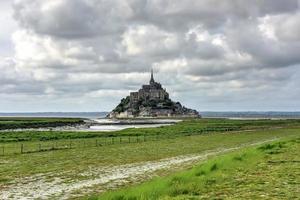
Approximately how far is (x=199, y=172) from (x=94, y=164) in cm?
1342

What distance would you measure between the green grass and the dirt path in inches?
150

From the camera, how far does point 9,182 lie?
27.3 metres

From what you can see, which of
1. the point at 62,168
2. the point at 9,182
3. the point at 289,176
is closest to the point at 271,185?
the point at 289,176

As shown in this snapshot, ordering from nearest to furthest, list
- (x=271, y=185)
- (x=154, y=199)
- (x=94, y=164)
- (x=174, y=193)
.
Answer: (x=154, y=199) < (x=174, y=193) < (x=271, y=185) < (x=94, y=164)

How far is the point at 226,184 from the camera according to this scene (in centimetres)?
2188

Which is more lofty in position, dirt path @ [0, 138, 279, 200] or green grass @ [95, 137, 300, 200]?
green grass @ [95, 137, 300, 200]

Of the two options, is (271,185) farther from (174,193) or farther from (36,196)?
(36,196)

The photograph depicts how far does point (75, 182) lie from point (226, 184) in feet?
30.5

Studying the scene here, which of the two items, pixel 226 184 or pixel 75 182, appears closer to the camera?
pixel 226 184

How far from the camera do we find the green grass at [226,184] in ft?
60.3

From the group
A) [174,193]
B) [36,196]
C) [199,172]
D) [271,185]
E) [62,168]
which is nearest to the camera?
[174,193]

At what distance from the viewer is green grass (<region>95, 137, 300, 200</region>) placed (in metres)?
18.4

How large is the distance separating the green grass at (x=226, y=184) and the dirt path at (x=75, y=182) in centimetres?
381

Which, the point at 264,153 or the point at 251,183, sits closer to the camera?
the point at 251,183
